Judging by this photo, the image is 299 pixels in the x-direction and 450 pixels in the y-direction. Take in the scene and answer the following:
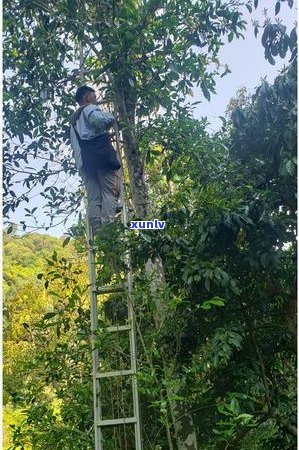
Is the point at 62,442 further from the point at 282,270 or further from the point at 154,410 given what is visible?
the point at 282,270

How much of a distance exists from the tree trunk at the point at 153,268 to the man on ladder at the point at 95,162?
83 millimetres

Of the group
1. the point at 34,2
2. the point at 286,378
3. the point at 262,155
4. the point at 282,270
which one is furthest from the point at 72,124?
the point at 286,378

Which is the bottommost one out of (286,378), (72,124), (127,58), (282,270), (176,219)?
(286,378)

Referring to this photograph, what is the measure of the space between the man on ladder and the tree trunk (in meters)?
0.08

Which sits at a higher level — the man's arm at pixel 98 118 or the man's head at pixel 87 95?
the man's head at pixel 87 95

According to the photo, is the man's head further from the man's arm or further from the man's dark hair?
the man's arm

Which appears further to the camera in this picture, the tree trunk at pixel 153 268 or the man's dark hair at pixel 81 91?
the man's dark hair at pixel 81 91

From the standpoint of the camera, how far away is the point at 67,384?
2.30 m

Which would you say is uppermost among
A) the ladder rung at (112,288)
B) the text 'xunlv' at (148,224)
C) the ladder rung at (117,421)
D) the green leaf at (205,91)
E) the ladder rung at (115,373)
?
the green leaf at (205,91)

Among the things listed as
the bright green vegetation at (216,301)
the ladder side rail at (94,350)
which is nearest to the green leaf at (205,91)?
the bright green vegetation at (216,301)

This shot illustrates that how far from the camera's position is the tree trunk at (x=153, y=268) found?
1952 millimetres

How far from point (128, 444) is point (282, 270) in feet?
3.11

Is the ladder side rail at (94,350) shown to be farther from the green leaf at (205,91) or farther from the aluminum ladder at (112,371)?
the green leaf at (205,91)

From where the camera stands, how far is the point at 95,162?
2.25m
